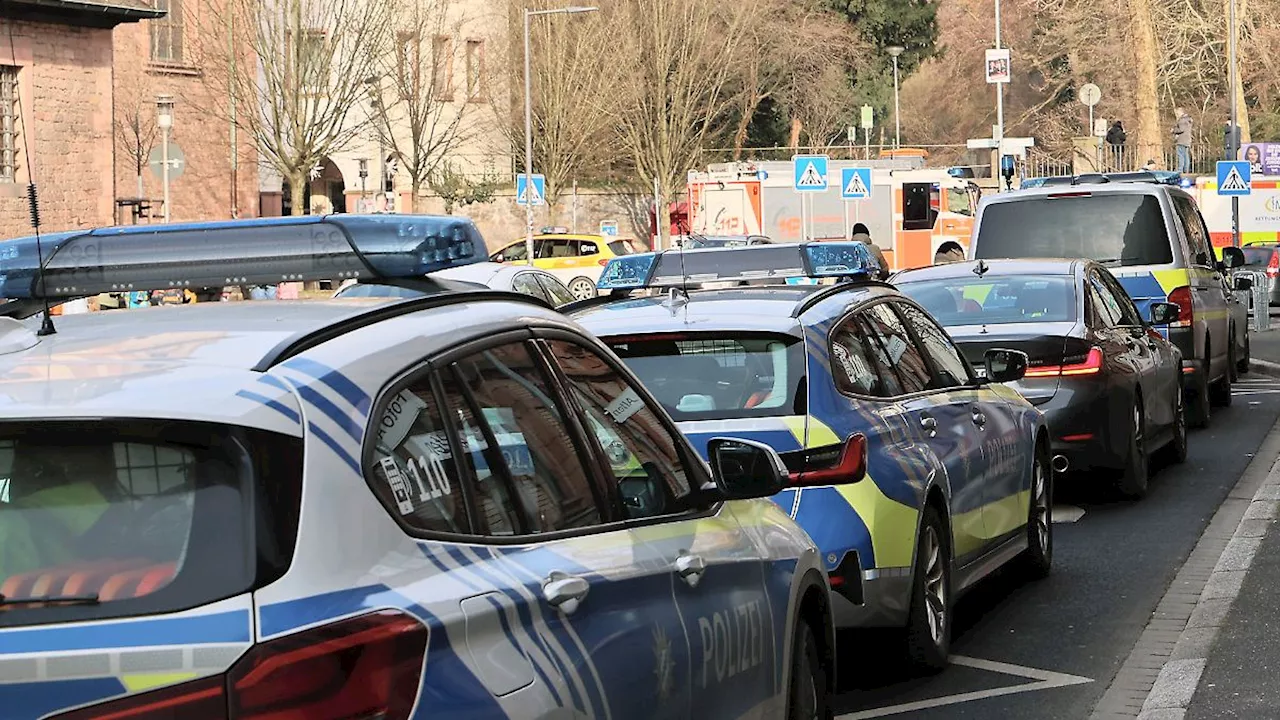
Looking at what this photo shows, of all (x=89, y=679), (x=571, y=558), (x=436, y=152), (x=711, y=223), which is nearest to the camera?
(x=89, y=679)

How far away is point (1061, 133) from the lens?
68500 millimetres

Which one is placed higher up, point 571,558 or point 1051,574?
point 571,558

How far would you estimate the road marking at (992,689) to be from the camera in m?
7.15

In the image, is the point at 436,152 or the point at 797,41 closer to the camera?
the point at 436,152

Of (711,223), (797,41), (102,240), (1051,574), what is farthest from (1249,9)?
(102,240)

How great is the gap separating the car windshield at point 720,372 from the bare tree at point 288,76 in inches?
1431

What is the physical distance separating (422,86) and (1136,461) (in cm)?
4606

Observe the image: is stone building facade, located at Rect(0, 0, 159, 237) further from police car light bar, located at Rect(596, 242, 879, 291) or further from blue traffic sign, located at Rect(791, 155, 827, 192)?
police car light bar, located at Rect(596, 242, 879, 291)

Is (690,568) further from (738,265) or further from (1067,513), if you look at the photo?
(1067,513)

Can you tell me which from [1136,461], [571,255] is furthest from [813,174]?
[1136,461]

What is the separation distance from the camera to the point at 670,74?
2537 inches

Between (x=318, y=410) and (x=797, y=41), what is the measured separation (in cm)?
7092

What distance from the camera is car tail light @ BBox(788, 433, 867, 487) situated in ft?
22.9

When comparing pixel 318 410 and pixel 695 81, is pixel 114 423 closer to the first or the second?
pixel 318 410
